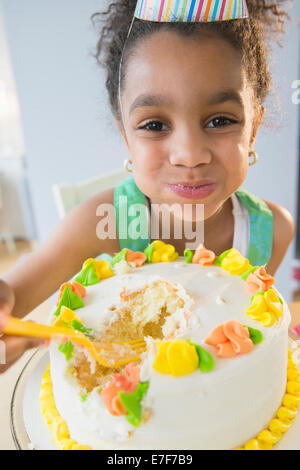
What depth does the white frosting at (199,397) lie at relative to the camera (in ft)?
1.24

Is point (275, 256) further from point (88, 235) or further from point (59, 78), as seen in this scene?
point (59, 78)

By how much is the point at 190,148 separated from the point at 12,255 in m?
2.15

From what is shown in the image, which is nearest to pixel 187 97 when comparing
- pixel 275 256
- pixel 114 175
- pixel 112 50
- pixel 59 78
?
pixel 112 50

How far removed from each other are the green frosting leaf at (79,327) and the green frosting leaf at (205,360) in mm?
135

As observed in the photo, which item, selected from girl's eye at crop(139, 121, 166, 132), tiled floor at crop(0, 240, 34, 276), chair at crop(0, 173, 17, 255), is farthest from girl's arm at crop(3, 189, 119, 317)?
chair at crop(0, 173, 17, 255)

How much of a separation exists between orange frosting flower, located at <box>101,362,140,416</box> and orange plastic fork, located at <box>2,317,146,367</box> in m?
0.04

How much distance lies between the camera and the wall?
3.18ft

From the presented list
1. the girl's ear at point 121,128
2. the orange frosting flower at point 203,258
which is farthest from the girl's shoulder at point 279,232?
the girl's ear at point 121,128

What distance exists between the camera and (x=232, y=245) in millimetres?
804

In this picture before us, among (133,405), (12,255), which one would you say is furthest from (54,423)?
(12,255)

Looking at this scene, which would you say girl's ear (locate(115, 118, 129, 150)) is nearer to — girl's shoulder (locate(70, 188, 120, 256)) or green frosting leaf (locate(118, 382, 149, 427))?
girl's shoulder (locate(70, 188, 120, 256))

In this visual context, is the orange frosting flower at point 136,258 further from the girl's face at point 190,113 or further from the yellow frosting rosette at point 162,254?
the girl's face at point 190,113

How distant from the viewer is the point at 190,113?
0.44 meters
